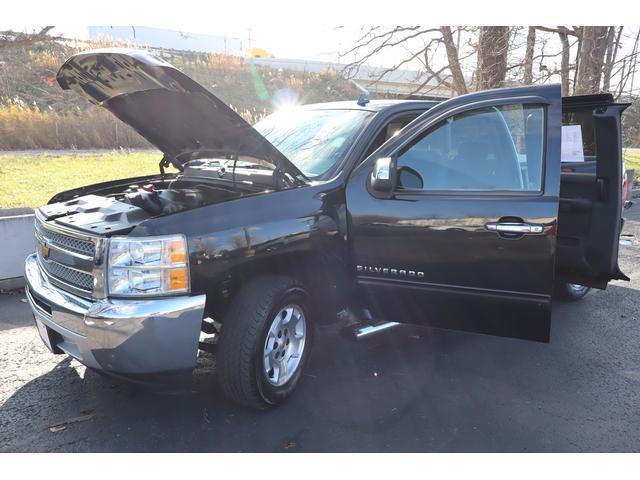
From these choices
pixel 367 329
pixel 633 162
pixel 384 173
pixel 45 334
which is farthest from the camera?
pixel 633 162

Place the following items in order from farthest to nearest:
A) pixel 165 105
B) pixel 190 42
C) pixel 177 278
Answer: pixel 190 42 < pixel 165 105 < pixel 177 278

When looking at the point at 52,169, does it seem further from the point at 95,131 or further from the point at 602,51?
the point at 602,51

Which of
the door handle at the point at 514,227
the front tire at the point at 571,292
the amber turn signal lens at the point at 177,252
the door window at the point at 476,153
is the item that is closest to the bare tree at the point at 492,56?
the front tire at the point at 571,292

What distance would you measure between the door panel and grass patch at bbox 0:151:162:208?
6.12 m

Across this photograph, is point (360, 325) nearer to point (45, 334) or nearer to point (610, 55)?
point (45, 334)

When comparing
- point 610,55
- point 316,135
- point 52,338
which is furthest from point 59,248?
point 610,55

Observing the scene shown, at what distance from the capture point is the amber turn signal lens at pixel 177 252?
2.46 m

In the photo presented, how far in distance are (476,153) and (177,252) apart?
213cm

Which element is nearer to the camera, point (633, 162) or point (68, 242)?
point (68, 242)

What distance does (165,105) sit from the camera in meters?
3.18

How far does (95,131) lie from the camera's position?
1424cm

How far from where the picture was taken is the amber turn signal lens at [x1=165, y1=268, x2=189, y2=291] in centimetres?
246

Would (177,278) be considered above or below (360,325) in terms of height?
above

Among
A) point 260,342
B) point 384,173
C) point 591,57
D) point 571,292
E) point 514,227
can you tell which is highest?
point 591,57
